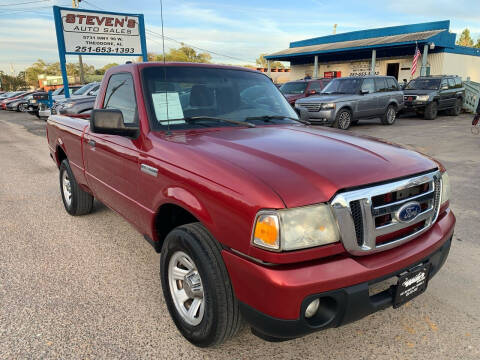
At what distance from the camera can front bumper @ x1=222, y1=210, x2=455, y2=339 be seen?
1704 millimetres

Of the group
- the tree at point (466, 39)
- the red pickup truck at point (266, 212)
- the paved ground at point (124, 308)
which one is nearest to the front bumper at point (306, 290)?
the red pickup truck at point (266, 212)

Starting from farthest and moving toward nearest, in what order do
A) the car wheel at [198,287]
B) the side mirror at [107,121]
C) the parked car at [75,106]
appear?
the parked car at [75,106]
the side mirror at [107,121]
the car wheel at [198,287]

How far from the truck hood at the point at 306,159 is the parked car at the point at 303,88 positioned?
37.2 ft

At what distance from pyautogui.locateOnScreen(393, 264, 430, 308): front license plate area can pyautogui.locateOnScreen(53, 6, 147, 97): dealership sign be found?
1423 cm

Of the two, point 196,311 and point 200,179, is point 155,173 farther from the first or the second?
point 196,311

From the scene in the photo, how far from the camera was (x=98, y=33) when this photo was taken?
13.9 meters

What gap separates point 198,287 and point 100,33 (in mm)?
14175

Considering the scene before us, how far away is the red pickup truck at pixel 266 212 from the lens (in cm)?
176

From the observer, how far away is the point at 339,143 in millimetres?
2508

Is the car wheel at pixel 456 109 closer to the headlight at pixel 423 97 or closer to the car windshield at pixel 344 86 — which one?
the headlight at pixel 423 97

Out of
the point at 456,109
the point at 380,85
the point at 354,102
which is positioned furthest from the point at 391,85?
the point at 456,109

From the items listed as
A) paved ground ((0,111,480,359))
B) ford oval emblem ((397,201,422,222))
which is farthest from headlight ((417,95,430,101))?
ford oval emblem ((397,201,422,222))

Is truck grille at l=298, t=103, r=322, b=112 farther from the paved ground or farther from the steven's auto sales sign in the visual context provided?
the steven's auto sales sign

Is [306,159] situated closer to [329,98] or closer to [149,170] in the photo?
[149,170]
